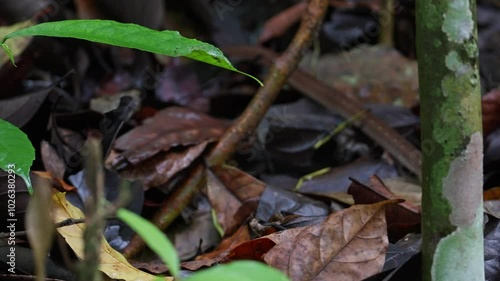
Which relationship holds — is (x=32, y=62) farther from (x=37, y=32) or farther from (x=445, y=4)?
(x=445, y=4)

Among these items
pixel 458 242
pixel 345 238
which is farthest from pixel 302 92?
pixel 458 242

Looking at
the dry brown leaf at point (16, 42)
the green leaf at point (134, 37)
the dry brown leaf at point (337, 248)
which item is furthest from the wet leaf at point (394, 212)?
the dry brown leaf at point (16, 42)

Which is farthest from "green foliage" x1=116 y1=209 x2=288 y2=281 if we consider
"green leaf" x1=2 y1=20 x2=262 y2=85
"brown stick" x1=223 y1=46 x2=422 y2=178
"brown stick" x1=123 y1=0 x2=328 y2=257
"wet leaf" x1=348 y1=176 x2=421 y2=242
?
"brown stick" x1=223 y1=46 x2=422 y2=178

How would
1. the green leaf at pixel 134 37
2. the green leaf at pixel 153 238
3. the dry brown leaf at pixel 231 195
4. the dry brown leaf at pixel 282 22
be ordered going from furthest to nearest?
the dry brown leaf at pixel 282 22 < the dry brown leaf at pixel 231 195 < the green leaf at pixel 134 37 < the green leaf at pixel 153 238

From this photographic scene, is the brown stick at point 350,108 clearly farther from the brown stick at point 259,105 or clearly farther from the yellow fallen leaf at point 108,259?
the yellow fallen leaf at point 108,259

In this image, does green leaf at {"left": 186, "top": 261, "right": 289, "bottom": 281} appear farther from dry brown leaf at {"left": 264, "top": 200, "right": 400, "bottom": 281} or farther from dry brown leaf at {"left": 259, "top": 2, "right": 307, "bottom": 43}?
dry brown leaf at {"left": 259, "top": 2, "right": 307, "bottom": 43}

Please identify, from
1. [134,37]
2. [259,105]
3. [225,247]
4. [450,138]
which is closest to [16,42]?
[259,105]
